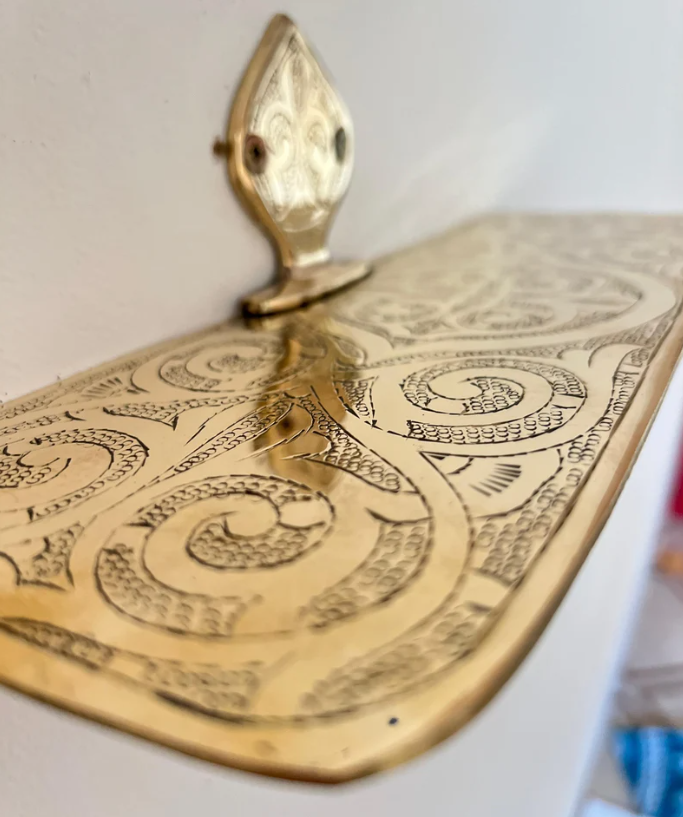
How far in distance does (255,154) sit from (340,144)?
0.12 m

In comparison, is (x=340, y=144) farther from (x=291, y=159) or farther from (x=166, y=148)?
(x=166, y=148)

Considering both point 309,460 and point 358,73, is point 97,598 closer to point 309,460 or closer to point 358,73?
point 309,460

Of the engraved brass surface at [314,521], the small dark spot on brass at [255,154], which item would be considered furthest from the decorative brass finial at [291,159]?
the engraved brass surface at [314,521]

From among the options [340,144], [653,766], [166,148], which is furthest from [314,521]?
[653,766]

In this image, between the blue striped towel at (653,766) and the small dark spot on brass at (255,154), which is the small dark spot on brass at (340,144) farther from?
the blue striped towel at (653,766)

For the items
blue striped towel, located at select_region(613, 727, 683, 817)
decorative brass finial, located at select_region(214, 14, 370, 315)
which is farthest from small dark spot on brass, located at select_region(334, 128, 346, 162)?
blue striped towel, located at select_region(613, 727, 683, 817)

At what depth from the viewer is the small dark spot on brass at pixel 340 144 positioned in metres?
0.53

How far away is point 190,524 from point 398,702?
0.10 m

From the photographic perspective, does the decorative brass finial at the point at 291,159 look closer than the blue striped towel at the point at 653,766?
Yes

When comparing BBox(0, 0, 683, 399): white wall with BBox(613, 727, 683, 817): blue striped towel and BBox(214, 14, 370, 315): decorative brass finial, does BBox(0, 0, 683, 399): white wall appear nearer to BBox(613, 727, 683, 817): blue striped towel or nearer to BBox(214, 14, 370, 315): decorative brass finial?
BBox(214, 14, 370, 315): decorative brass finial

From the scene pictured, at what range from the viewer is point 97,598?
19 cm

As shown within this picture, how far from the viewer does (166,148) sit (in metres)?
0.40

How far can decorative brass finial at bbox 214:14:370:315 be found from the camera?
1.45 ft

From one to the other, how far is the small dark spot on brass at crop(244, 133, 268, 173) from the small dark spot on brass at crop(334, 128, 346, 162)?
0.33 ft
